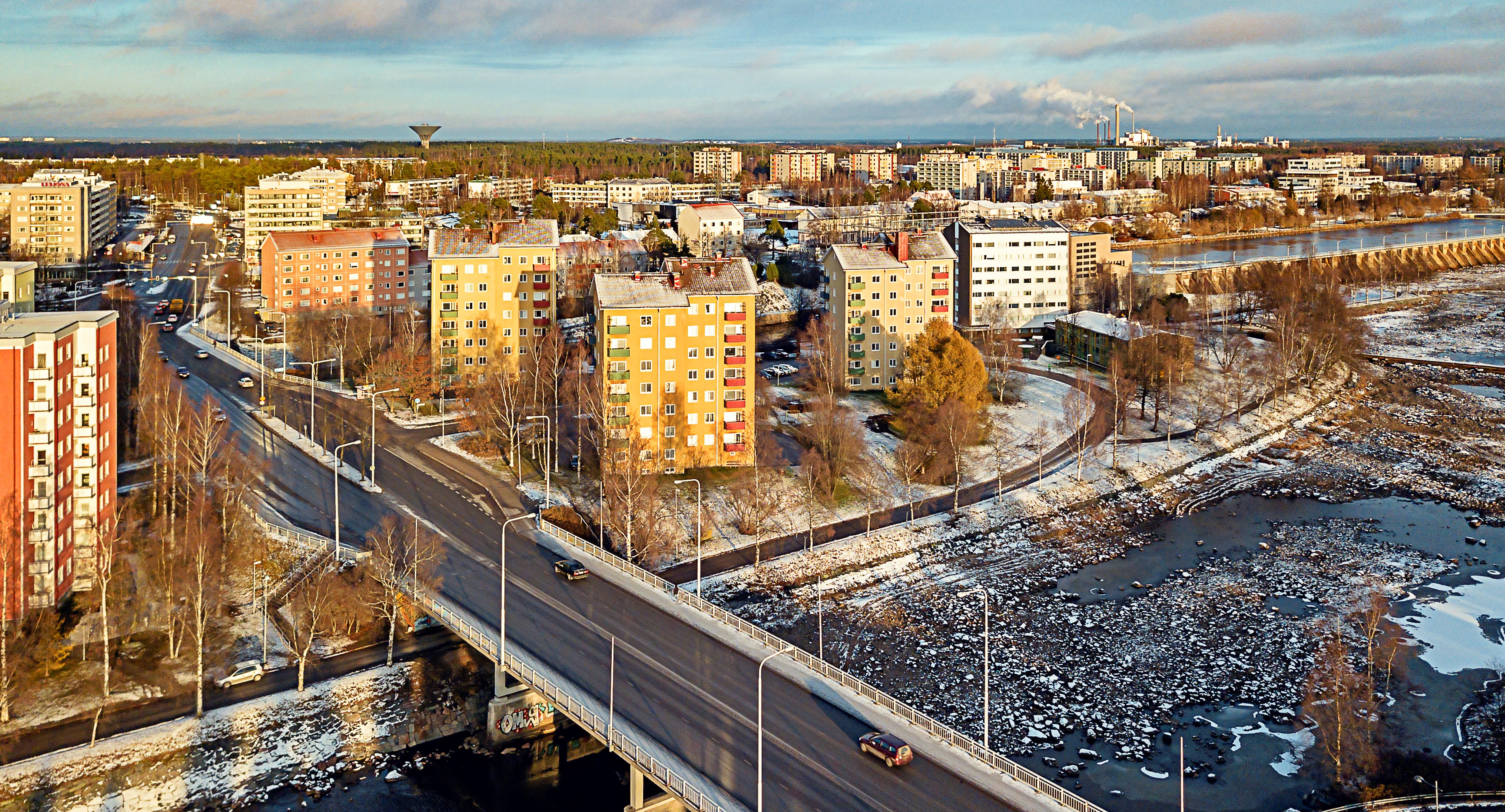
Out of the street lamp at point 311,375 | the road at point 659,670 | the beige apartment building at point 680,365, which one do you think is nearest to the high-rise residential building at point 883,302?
the beige apartment building at point 680,365

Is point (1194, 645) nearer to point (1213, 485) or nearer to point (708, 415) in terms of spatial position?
point (1213, 485)

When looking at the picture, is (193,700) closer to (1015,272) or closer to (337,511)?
(337,511)

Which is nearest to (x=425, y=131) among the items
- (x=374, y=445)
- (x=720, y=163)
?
(x=720, y=163)

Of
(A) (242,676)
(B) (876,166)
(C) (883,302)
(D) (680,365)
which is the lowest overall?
(A) (242,676)

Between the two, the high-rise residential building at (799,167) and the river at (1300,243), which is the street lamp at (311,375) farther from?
the high-rise residential building at (799,167)

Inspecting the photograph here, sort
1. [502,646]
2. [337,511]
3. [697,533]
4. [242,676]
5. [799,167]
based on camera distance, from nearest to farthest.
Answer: [502,646]
[242,676]
[337,511]
[697,533]
[799,167]

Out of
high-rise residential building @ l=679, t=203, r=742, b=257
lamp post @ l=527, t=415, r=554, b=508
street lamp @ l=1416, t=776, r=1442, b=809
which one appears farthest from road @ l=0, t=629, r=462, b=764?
high-rise residential building @ l=679, t=203, r=742, b=257
